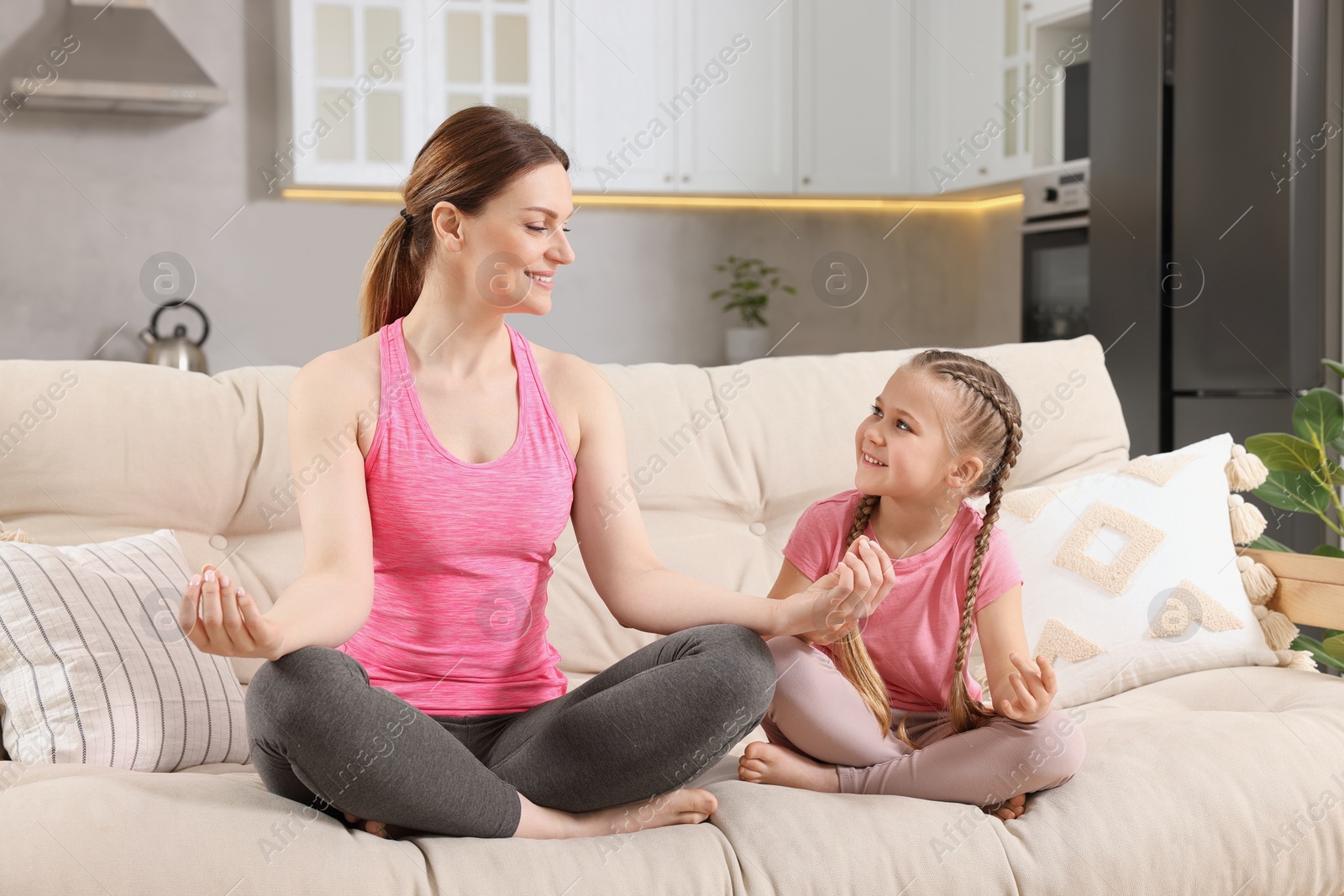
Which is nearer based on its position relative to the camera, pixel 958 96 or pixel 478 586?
pixel 478 586

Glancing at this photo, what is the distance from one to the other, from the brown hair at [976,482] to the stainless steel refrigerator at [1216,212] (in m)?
1.83

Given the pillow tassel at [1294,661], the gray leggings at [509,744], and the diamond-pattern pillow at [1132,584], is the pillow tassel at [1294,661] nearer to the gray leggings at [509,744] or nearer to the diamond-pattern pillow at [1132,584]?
the diamond-pattern pillow at [1132,584]

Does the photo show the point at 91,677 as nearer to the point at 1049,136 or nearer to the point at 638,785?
the point at 638,785

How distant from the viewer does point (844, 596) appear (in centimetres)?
109

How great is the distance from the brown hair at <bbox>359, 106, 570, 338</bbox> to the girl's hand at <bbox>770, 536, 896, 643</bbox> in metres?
0.57

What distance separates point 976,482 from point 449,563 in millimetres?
642

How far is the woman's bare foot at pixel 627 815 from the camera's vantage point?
112cm

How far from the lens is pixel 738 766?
51.7 inches

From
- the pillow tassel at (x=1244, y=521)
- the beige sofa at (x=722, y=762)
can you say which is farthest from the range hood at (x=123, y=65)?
the pillow tassel at (x=1244, y=521)

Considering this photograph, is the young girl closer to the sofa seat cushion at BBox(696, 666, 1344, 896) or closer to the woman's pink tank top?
the sofa seat cushion at BBox(696, 666, 1344, 896)

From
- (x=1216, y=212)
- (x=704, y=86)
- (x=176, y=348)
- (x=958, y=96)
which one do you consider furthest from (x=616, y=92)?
(x=1216, y=212)

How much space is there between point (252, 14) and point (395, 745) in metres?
3.36

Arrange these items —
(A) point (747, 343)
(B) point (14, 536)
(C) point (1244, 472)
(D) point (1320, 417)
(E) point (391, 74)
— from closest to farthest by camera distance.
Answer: (B) point (14, 536) < (C) point (1244, 472) < (D) point (1320, 417) < (E) point (391, 74) < (A) point (747, 343)

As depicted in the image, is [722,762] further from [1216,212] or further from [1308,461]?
[1216,212]
